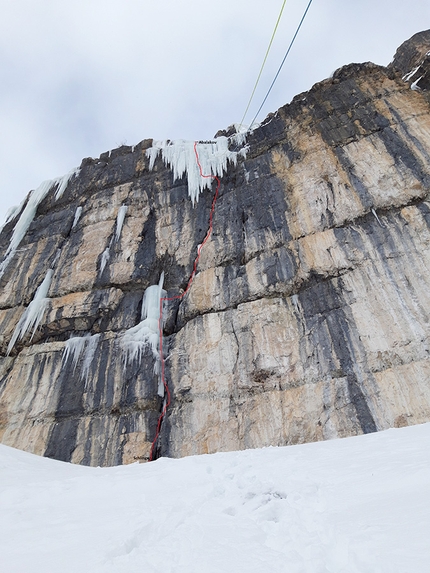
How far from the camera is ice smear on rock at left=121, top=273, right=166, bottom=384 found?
1080 centimetres

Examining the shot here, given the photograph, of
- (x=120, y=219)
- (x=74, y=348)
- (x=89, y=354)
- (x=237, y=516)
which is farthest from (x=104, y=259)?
(x=237, y=516)

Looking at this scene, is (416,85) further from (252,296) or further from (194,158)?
(252,296)

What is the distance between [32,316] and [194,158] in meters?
8.50

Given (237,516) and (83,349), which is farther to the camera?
(83,349)

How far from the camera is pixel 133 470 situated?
5195 millimetres

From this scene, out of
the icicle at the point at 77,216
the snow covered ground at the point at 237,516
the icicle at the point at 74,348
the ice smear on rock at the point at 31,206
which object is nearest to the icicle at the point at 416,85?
the snow covered ground at the point at 237,516

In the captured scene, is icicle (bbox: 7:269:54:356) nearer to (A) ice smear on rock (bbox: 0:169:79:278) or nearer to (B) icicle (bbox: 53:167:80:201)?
(A) ice smear on rock (bbox: 0:169:79:278)

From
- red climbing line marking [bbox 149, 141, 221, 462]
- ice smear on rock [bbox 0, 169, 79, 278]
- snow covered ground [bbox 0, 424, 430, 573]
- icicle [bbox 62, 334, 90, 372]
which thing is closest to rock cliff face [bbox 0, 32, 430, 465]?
icicle [bbox 62, 334, 90, 372]

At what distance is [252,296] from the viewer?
1054 cm

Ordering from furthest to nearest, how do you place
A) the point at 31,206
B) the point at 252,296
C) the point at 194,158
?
the point at 31,206, the point at 194,158, the point at 252,296

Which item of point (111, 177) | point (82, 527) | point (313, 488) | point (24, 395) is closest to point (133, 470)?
point (82, 527)

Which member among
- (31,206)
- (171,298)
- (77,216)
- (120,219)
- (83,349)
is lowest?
(83,349)

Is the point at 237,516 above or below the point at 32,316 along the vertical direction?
below

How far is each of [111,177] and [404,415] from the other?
45.4 feet
